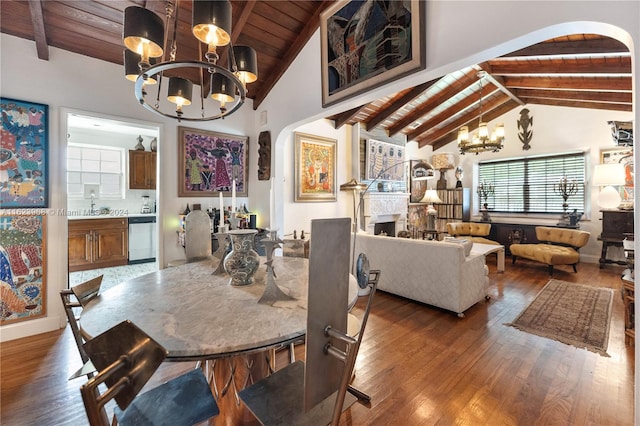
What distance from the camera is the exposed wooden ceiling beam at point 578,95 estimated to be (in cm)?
411

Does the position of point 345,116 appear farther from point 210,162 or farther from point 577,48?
point 577,48

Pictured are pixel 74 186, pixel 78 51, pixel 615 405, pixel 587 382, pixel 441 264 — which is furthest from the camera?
pixel 74 186

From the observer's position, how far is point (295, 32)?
321 cm

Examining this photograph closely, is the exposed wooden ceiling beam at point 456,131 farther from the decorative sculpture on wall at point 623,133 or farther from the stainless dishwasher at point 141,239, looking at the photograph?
the stainless dishwasher at point 141,239

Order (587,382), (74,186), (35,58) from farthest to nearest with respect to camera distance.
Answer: (74,186)
(35,58)
(587,382)

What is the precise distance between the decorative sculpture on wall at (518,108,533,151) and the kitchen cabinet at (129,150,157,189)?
25.9 feet

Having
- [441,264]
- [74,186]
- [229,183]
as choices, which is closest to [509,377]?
[441,264]

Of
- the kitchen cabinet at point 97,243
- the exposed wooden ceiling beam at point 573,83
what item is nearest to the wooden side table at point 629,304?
the exposed wooden ceiling beam at point 573,83

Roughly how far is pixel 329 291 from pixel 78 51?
3.64 meters

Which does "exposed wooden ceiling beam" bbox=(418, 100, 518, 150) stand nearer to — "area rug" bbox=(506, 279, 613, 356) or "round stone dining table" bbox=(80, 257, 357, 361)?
"area rug" bbox=(506, 279, 613, 356)

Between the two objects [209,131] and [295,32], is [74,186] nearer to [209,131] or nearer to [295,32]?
Answer: [209,131]

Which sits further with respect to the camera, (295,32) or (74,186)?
(74,186)

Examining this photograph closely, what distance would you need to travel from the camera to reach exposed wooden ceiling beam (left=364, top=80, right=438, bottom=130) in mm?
4266

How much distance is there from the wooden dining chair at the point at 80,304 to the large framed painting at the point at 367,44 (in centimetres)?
241
